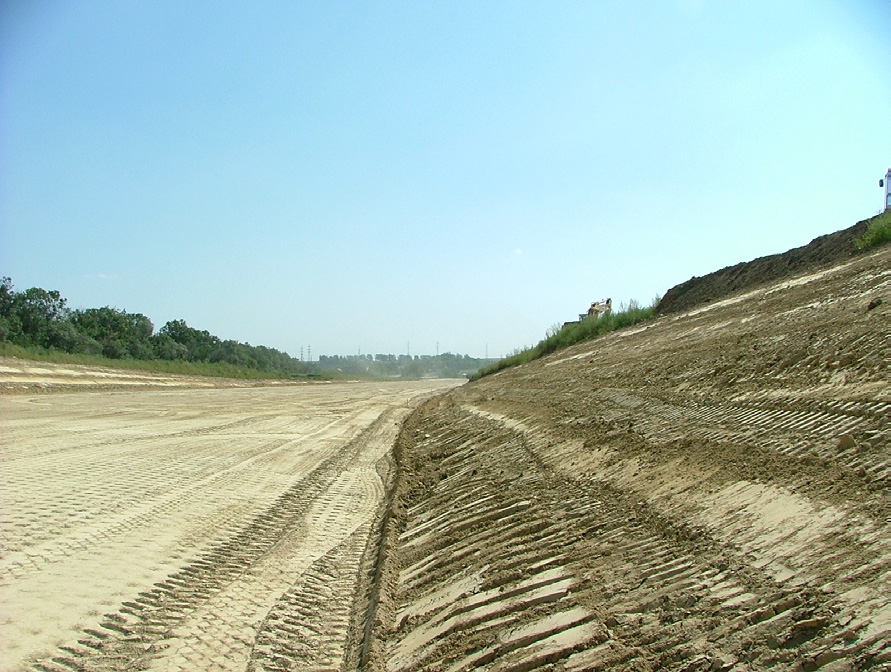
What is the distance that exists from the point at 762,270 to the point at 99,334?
4958 centimetres

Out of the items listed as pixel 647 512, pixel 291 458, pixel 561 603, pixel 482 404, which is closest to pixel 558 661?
pixel 561 603

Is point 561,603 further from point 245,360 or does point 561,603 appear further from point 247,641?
point 245,360

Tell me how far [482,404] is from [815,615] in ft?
46.7

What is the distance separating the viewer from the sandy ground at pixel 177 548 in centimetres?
466

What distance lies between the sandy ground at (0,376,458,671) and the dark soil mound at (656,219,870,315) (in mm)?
12683

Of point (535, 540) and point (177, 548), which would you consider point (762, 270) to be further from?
point (177, 548)

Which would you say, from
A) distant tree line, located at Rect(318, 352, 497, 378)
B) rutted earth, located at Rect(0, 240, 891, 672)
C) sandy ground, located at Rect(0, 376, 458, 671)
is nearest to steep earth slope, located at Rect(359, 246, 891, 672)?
rutted earth, located at Rect(0, 240, 891, 672)

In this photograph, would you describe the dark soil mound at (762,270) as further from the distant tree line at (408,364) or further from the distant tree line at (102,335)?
the distant tree line at (408,364)

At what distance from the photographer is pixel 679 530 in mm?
4934

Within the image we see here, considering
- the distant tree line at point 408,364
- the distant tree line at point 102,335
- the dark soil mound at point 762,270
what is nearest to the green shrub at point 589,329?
the dark soil mound at point 762,270

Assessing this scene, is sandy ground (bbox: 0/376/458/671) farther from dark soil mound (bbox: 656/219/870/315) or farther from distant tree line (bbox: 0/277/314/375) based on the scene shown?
distant tree line (bbox: 0/277/314/375)

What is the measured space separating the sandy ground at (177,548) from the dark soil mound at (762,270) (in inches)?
499

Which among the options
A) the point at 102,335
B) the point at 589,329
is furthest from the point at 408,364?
the point at 589,329

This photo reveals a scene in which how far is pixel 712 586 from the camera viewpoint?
13.0 ft
